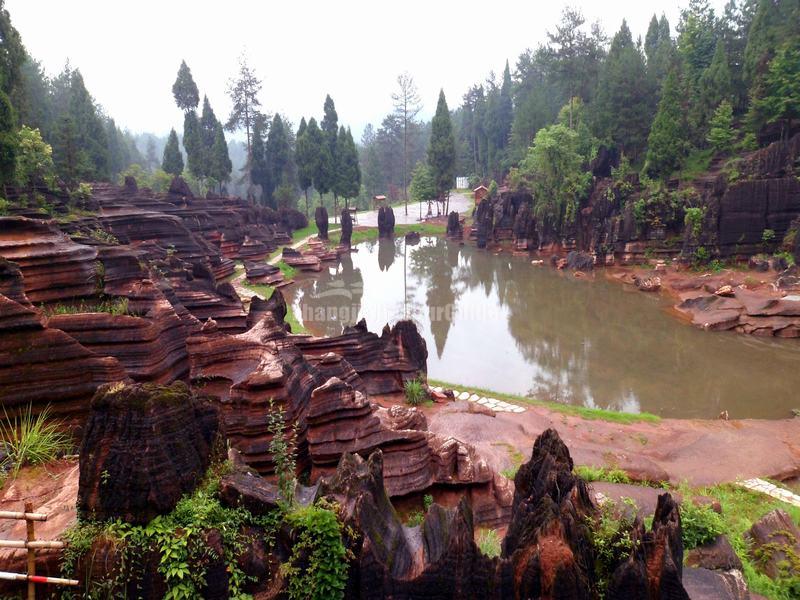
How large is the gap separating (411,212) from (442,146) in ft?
42.1

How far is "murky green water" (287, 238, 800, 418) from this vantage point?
1712 centimetres

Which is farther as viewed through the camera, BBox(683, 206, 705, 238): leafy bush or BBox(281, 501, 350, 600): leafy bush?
BBox(683, 206, 705, 238): leafy bush

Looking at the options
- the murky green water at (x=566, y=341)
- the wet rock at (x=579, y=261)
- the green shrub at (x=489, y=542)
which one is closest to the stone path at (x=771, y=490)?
the green shrub at (x=489, y=542)

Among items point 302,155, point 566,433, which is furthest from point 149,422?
point 302,155

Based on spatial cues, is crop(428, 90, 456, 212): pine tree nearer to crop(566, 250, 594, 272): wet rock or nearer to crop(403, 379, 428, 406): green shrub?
crop(566, 250, 594, 272): wet rock

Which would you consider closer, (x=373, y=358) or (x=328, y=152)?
(x=373, y=358)

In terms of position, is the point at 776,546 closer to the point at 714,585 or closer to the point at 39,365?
the point at 714,585

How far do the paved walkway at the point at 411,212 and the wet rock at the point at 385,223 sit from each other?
4.12 meters

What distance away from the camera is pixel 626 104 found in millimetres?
42219

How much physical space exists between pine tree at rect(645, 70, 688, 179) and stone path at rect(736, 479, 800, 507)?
30565 mm

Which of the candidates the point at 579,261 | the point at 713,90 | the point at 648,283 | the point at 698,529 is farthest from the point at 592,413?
the point at 713,90

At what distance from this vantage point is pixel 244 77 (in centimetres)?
5419

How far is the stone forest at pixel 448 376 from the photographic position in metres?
5.02

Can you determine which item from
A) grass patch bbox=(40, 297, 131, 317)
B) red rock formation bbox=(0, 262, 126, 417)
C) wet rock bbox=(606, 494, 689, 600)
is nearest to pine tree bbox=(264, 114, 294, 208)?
grass patch bbox=(40, 297, 131, 317)
